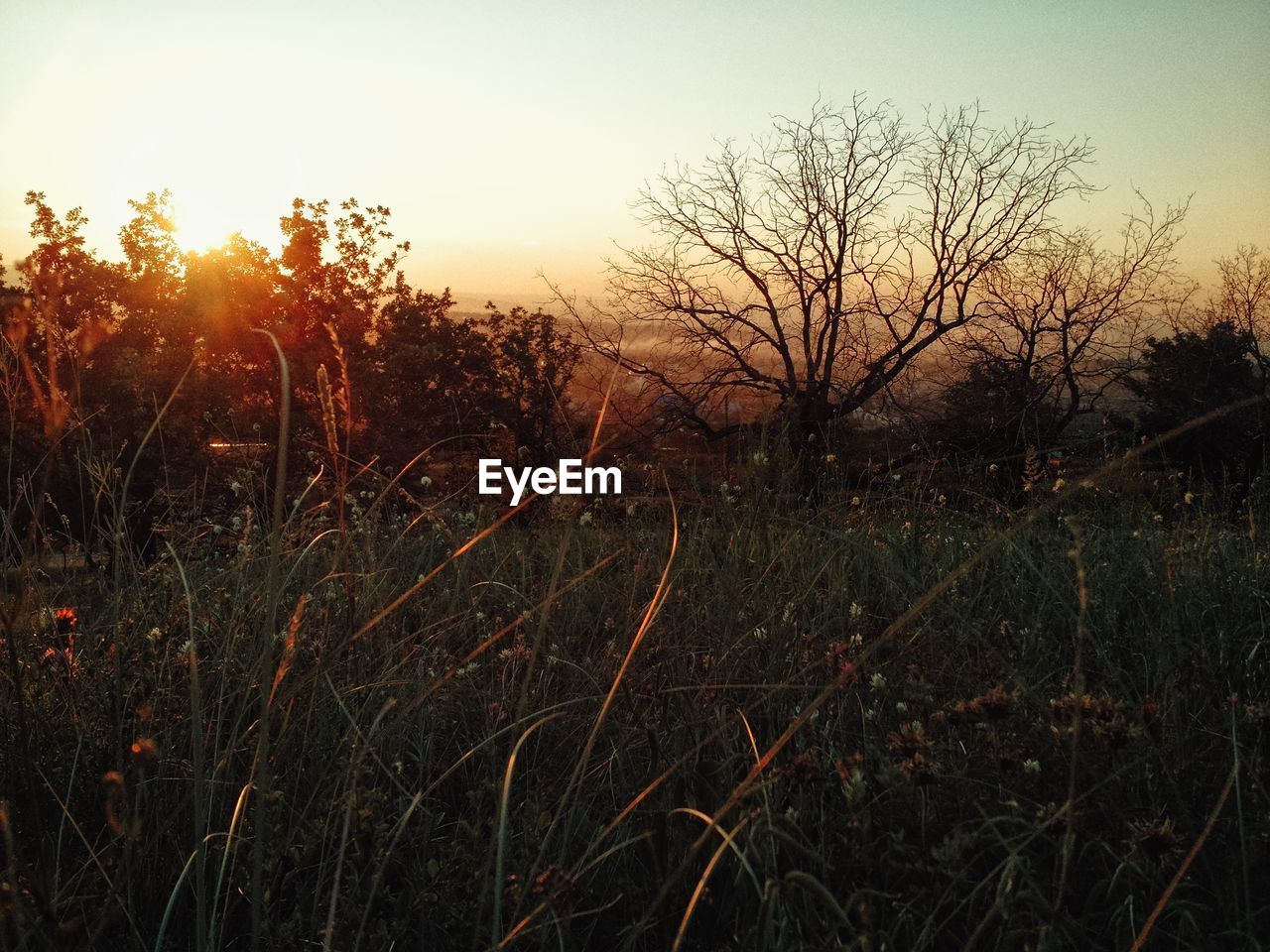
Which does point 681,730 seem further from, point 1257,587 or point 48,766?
point 1257,587

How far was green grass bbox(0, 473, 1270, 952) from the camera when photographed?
1.37m

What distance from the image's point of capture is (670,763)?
76.4 inches

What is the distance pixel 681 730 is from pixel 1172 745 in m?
1.05

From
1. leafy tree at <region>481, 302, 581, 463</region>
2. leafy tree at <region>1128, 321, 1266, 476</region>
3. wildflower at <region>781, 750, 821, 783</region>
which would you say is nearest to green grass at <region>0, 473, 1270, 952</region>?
wildflower at <region>781, 750, 821, 783</region>

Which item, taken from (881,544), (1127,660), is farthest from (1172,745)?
(881,544)

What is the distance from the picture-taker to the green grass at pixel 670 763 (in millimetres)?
1369

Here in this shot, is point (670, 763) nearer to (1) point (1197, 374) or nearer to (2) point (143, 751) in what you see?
(2) point (143, 751)

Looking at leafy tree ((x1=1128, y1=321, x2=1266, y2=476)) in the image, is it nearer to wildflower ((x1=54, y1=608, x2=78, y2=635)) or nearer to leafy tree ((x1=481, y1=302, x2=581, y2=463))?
leafy tree ((x1=481, y1=302, x2=581, y2=463))

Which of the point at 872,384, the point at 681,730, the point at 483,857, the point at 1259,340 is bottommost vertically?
the point at 483,857

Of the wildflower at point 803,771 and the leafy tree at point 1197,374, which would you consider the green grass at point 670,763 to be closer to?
the wildflower at point 803,771

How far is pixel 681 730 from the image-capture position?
80.7 inches

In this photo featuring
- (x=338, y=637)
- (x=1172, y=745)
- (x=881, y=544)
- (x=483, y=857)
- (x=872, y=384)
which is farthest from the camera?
(x=872, y=384)


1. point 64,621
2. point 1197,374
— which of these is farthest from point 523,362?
point 64,621

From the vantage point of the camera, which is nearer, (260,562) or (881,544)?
(260,562)
